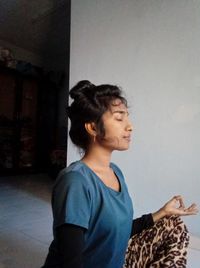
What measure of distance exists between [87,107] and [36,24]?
12.4ft

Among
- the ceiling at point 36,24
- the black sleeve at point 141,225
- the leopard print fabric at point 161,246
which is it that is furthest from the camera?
the ceiling at point 36,24

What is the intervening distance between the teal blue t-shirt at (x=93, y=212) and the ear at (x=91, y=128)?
9cm

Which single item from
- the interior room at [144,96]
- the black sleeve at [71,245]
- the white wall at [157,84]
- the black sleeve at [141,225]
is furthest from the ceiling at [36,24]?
the black sleeve at [71,245]

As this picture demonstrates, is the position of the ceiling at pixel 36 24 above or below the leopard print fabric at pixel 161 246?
above

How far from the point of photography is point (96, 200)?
721mm

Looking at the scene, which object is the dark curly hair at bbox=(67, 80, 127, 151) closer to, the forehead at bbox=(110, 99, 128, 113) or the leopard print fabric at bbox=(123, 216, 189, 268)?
the forehead at bbox=(110, 99, 128, 113)

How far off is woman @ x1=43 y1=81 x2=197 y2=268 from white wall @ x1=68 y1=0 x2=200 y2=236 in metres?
1.03

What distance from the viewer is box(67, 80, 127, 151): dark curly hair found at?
0.78 metres

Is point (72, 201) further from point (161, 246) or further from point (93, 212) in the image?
point (161, 246)

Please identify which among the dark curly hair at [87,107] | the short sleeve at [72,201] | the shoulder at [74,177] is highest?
the dark curly hair at [87,107]

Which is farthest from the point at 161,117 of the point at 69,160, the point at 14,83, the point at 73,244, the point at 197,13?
the point at 14,83

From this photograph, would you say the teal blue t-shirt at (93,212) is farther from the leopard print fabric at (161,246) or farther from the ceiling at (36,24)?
the ceiling at (36,24)

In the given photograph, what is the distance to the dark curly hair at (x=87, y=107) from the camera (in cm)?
78

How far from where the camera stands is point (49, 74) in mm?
4965
